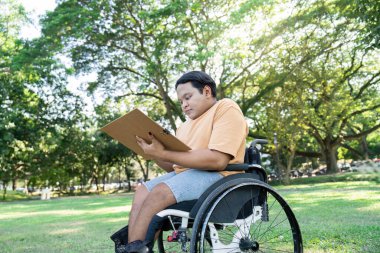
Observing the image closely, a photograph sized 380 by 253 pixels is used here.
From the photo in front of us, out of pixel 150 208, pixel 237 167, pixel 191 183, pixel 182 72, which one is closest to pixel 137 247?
pixel 150 208

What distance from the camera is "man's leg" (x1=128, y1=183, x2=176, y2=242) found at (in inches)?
84.1

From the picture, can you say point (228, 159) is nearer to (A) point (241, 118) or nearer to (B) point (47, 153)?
(A) point (241, 118)

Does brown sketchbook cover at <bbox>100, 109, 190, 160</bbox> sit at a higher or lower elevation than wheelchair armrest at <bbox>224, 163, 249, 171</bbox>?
higher

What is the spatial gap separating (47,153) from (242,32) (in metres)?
17.5

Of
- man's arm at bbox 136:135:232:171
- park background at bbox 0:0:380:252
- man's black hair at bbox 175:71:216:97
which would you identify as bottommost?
man's arm at bbox 136:135:232:171

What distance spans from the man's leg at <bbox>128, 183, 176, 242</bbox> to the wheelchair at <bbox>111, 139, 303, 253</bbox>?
1.2 inches

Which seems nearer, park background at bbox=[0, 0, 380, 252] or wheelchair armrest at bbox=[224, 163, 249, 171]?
wheelchair armrest at bbox=[224, 163, 249, 171]

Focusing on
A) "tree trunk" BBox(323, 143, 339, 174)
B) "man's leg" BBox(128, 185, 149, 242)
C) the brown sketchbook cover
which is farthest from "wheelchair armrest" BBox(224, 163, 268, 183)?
"tree trunk" BBox(323, 143, 339, 174)

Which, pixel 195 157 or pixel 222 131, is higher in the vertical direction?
pixel 222 131

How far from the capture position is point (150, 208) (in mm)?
2162

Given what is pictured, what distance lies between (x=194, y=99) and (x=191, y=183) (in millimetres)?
525

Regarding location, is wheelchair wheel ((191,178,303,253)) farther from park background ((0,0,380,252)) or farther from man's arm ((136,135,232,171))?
park background ((0,0,380,252))

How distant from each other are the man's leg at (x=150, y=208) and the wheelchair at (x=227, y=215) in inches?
1.2

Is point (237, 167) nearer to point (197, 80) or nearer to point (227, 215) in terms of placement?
point (227, 215)
